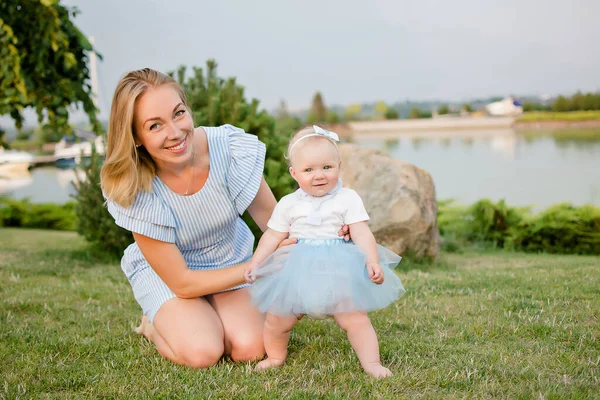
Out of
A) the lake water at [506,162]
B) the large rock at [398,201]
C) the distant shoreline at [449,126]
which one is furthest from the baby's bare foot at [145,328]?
the distant shoreline at [449,126]

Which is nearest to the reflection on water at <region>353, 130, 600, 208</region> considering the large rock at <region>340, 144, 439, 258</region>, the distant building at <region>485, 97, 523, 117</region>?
the distant building at <region>485, 97, 523, 117</region>

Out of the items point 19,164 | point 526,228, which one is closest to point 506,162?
point 526,228

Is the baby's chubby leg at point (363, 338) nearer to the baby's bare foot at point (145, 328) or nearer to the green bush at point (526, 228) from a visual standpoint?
the baby's bare foot at point (145, 328)

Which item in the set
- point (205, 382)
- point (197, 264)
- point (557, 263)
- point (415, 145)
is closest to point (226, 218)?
point (197, 264)

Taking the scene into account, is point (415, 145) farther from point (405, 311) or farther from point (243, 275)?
point (243, 275)

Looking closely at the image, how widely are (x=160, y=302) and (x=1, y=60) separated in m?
5.04

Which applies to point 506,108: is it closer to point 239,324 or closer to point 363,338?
point 239,324

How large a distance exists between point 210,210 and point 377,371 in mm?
1343

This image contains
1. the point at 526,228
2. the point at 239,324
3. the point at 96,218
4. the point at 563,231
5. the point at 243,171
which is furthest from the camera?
the point at 526,228

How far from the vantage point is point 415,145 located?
11.6 metres

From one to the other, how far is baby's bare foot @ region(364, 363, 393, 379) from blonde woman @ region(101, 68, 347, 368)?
2.36ft

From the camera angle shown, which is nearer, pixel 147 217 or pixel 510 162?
pixel 147 217

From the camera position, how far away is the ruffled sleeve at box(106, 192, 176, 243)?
3.21m

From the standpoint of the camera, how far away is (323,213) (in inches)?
115
